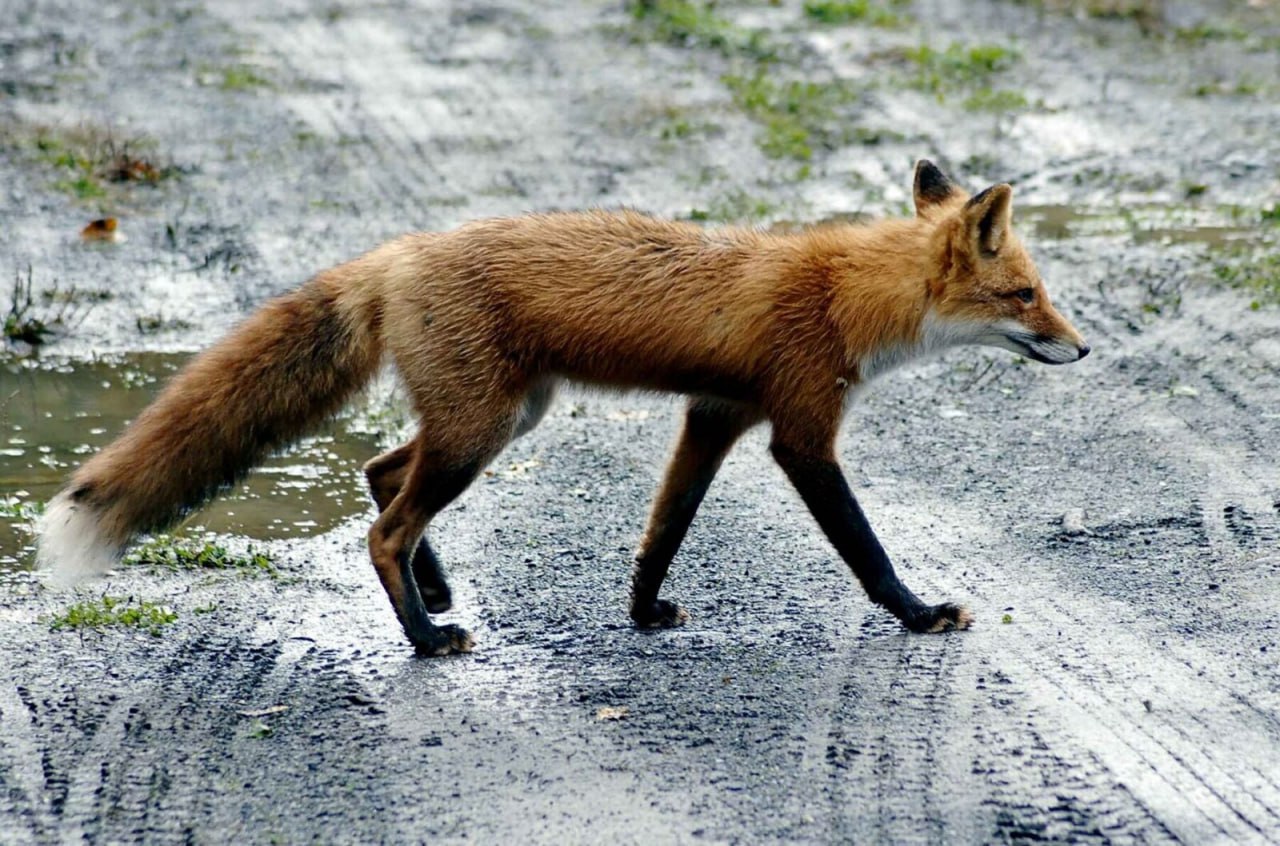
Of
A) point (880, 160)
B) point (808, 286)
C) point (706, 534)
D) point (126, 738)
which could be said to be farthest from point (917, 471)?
point (880, 160)

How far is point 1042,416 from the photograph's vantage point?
25.8 ft

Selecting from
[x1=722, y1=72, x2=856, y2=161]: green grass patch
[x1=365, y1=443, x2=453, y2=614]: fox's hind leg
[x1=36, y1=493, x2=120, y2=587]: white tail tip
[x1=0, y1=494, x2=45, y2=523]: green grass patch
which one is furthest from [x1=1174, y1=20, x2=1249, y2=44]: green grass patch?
[x1=36, y1=493, x2=120, y2=587]: white tail tip

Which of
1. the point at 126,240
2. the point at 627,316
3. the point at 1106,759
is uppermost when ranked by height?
the point at 627,316

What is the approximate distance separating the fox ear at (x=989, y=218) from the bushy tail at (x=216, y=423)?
210 cm

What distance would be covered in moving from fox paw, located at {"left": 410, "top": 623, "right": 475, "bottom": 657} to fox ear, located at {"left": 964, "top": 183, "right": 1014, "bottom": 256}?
7.38 ft

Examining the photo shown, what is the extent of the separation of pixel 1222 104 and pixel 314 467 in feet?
28.8

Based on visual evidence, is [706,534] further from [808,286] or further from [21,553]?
[21,553]

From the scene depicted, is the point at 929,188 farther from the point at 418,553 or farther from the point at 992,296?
the point at 418,553

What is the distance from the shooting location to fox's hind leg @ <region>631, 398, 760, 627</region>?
5.85 m

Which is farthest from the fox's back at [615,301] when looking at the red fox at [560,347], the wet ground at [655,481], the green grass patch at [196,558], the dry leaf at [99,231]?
the dry leaf at [99,231]

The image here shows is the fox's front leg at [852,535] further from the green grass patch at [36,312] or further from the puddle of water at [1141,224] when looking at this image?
the puddle of water at [1141,224]

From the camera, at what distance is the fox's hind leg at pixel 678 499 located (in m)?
5.85

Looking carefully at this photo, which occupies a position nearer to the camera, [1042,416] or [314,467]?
[314,467]

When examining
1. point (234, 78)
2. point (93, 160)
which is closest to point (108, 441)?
point (93, 160)
